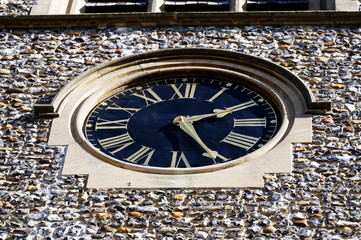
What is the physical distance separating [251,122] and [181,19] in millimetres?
2243

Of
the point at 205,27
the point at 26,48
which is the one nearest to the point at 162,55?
the point at 205,27

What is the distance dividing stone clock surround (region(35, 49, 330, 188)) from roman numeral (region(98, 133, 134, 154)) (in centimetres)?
27

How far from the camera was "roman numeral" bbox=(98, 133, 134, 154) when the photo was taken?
533 inches

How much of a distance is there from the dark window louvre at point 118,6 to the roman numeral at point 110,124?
285 centimetres

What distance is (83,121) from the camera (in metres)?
14.0

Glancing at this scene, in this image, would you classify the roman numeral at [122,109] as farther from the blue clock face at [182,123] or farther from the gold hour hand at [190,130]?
the gold hour hand at [190,130]

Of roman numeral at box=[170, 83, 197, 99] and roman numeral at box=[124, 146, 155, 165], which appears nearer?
roman numeral at box=[124, 146, 155, 165]

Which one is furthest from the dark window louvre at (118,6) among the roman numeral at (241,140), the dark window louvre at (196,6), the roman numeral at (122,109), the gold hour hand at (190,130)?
the roman numeral at (241,140)

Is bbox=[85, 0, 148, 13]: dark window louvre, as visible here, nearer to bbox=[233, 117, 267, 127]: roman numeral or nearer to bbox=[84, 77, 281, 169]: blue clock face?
bbox=[84, 77, 281, 169]: blue clock face

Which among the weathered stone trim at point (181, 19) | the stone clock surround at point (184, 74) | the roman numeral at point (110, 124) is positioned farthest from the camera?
the weathered stone trim at point (181, 19)

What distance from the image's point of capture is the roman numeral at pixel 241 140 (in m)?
13.4

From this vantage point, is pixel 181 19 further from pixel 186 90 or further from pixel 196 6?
pixel 186 90

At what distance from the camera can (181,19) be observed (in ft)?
50.7

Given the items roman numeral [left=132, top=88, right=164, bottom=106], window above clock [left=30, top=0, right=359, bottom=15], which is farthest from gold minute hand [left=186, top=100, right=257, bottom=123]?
window above clock [left=30, top=0, right=359, bottom=15]
